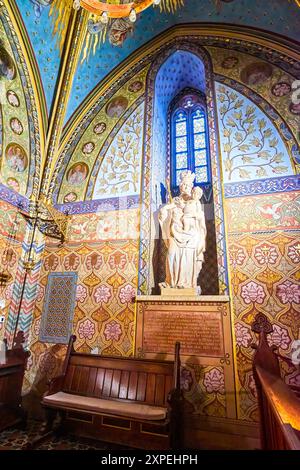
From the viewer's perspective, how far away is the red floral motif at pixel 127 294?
5031 mm

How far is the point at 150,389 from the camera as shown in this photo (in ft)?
12.7

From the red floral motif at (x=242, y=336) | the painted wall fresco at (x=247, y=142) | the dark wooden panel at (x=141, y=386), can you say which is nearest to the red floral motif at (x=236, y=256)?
the red floral motif at (x=242, y=336)

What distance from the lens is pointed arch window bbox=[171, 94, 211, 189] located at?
20.4 ft

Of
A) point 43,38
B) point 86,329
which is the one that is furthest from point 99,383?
point 43,38

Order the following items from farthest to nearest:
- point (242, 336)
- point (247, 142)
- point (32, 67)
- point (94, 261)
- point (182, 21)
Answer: point (182, 21), point (32, 67), point (94, 261), point (247, 142), point (242, 336)

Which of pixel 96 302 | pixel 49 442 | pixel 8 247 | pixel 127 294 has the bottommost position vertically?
pixel 49 442

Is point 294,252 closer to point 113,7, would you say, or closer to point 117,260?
point 117,260

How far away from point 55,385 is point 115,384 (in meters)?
1.00

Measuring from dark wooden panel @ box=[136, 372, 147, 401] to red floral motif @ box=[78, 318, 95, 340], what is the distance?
1448 millimetres

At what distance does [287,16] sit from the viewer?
5137 millimetres

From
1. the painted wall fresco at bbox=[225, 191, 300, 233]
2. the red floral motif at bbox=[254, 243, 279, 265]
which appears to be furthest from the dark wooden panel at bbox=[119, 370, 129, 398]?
the painted wall fresco at bbox=[225, 191, 300, 233]
